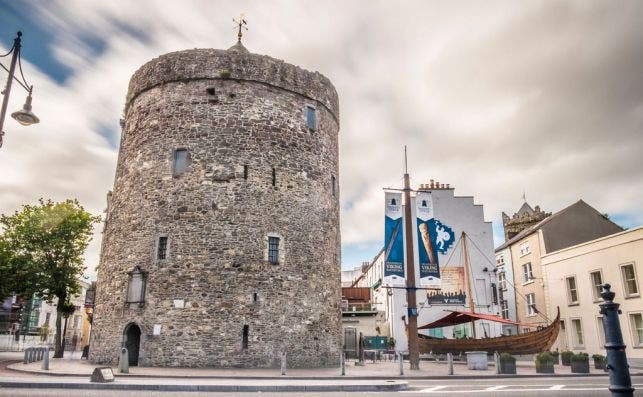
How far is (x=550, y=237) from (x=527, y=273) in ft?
13.0

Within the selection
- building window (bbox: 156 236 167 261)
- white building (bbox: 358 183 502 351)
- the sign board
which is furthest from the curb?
white building (bbox: 358 183 502 351)

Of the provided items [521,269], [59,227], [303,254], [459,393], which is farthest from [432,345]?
[59,227]

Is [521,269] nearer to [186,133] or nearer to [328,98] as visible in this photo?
[328,98]

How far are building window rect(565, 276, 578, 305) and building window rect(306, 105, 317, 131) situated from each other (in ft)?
61.8

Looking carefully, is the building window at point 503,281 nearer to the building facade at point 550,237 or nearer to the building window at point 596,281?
the building facade at point 550,237

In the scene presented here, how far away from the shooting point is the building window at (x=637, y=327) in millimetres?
23934

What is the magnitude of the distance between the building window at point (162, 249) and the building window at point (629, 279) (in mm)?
23034

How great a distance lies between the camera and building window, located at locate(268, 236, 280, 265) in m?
21.1

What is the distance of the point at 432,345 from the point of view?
2645 centimetres

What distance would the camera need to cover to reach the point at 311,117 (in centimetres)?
2438

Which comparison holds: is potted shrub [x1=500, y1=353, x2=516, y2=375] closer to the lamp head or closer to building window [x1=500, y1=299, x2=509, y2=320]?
the lamp head

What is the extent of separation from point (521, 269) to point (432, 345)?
1349 centimetres

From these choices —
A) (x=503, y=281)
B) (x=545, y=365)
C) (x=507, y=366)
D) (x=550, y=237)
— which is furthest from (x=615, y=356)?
(x=503, y=281)

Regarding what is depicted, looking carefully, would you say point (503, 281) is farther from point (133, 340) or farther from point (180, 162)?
point (133, 340)
